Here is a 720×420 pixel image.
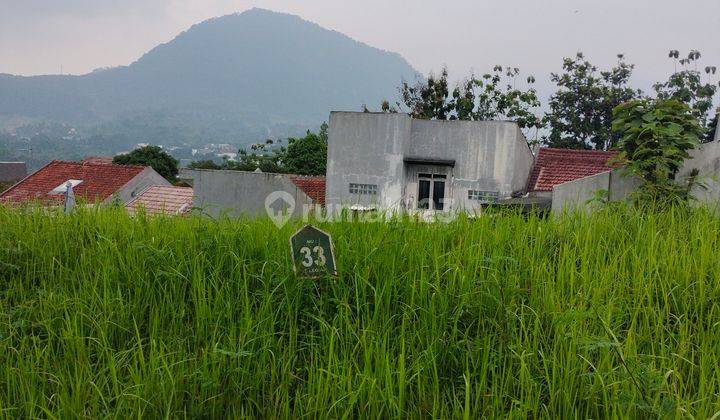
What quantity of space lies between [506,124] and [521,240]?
41.9ft

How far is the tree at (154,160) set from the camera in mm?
39594

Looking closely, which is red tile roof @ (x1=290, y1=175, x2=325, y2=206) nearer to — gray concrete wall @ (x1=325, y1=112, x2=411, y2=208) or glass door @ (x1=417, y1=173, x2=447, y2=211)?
gray concrete wall @ (x1=325, y1=112, x2=411, y2=208)

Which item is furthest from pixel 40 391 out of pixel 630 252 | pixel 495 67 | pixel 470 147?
pixel 495 67

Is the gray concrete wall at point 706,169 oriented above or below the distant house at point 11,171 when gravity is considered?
below

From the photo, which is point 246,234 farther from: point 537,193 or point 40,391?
point 537,193

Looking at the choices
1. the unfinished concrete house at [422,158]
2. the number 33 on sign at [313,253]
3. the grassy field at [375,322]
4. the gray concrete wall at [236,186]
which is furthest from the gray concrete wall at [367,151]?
the number 33 on sign at [313,253]

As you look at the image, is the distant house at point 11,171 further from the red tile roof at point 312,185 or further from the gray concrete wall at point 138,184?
the red tile roof at point 312,185

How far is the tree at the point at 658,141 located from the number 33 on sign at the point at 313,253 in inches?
129

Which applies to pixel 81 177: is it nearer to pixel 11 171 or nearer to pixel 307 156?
pixel 307 156

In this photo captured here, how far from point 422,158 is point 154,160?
29385 millimetres

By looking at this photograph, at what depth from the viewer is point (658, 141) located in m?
4.77

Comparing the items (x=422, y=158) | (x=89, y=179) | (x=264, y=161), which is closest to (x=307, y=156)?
(x=264, y=161)

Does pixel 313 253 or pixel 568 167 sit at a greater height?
pixel 568 167

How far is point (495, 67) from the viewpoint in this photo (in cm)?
2773
